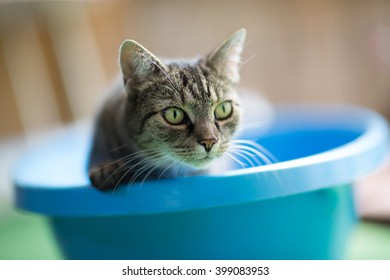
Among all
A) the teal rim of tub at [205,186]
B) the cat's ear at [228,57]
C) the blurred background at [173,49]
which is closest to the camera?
the teal rim of tub at [205,186]

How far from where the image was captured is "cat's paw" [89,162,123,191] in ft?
3.50

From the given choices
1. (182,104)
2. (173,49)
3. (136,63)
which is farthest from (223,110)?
(173,49)

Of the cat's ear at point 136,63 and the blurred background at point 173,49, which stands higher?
the blurred background at point 173,49

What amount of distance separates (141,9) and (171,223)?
1726 millimetres

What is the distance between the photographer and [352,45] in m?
3.07

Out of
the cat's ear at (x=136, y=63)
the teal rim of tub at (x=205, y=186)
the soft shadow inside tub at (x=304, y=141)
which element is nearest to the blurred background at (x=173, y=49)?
the soft shadow inside tub at (x=304, y=141)

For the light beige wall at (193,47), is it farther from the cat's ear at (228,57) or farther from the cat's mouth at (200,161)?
the cat's mouth at (200,161)

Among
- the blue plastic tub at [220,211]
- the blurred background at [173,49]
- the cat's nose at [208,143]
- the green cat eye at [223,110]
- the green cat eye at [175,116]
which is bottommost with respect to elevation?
the blue plastic tub at [220,211]

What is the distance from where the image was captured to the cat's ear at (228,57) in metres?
1.13

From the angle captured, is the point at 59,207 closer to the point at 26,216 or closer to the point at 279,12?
the point at 26,216

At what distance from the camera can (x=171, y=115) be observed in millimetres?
1082

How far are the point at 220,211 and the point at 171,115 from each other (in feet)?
0.77

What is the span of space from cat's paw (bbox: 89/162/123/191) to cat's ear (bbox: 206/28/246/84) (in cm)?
32

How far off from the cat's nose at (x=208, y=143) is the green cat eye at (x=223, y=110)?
9 centimetres
